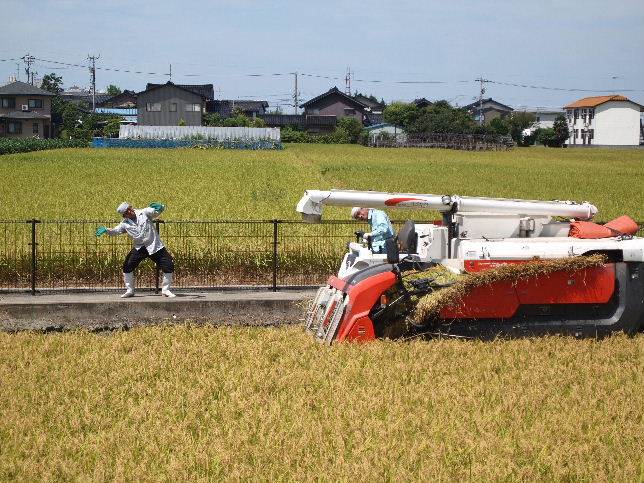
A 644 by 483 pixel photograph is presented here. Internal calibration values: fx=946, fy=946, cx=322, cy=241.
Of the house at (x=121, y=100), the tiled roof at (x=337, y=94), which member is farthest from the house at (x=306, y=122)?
the house at (x=121, y=100)

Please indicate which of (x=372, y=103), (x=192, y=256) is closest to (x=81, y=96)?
(x=372, y=103)

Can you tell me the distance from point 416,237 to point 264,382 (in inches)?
146

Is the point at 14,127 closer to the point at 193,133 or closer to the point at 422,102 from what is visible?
the point at 193,133

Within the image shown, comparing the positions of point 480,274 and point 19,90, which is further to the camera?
point 19,90

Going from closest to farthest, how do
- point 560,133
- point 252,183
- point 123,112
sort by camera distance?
point 252,183 → point 560,133 → point 123,112

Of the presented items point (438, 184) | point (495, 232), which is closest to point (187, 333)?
point (495, 232)

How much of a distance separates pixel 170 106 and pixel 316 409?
101480mm

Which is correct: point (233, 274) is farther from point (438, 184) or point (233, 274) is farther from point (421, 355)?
point (438, 184)

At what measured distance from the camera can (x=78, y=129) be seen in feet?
355

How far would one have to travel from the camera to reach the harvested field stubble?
25.2 feet

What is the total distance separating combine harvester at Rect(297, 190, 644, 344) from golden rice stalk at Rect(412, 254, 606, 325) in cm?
5

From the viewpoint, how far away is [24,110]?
4173 inches

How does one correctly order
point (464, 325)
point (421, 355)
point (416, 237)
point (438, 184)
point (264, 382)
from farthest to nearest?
1. point (438, 184)
2. point (416, 237)
3. point (464, 325)
4. point (421, 355)
5. point (264, 382)

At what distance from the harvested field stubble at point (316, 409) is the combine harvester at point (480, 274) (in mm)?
328
